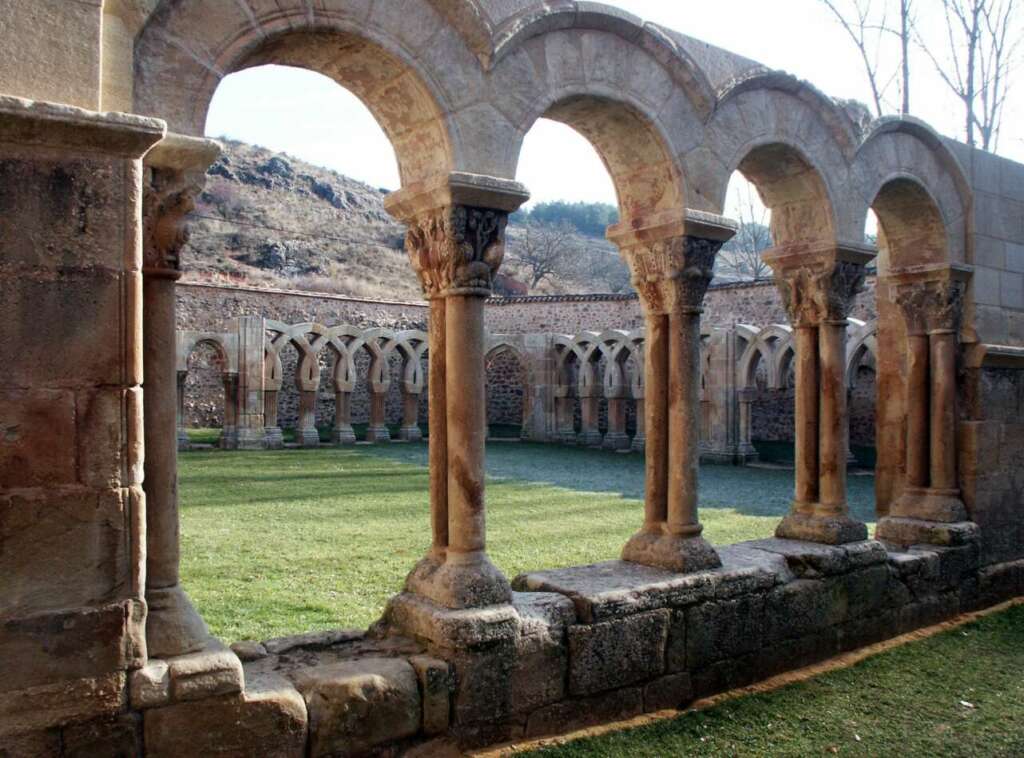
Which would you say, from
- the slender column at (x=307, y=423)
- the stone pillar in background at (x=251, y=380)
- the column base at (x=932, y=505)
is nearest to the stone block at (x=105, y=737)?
the column base at (x=932, y=505)

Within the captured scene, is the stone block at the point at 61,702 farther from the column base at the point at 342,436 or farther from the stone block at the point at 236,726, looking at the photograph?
the column base at the point at 342,436

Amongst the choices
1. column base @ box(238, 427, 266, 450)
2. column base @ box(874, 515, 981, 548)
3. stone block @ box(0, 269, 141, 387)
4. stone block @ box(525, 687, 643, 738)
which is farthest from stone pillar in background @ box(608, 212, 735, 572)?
column base @ box(238, 427, 266, 450)

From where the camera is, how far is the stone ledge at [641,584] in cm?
396

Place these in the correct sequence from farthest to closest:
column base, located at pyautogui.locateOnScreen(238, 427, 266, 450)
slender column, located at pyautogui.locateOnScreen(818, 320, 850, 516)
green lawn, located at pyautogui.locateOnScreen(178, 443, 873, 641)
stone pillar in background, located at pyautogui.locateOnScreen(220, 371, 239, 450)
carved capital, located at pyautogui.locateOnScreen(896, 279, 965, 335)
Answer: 1. stone pillar in background, located at pyautogui.locateOnScreen(220, 371, 239, 450)
2. column base, located at pyautogui.locateOnScreen(238, 427, 266, 450)
3. carved capital, located at pyautogui.locateOnScreen(896, 279, 965, 335)
4. green lawn, located at pyautogui.locateOnScreen(178, 443, 873, 641)
5. slender column, located at pyautogui.locateOnScreen(818, 320, 850, 516)

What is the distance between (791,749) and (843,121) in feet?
12.5

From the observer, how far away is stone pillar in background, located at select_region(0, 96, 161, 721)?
2613mm

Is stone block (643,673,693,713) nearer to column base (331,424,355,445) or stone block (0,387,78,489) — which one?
stone block (0,387,78,489)

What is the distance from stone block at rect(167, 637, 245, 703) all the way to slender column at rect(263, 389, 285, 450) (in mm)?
14641

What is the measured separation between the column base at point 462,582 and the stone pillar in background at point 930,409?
3691 millimetres

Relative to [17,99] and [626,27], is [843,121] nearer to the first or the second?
[626,27]

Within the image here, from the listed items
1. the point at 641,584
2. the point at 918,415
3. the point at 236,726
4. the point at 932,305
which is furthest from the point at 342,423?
the point at 236,726

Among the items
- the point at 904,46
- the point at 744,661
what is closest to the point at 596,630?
the point at 744,661

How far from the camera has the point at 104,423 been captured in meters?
2.73

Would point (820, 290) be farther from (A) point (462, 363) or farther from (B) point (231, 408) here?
(B) point (231, 408)
